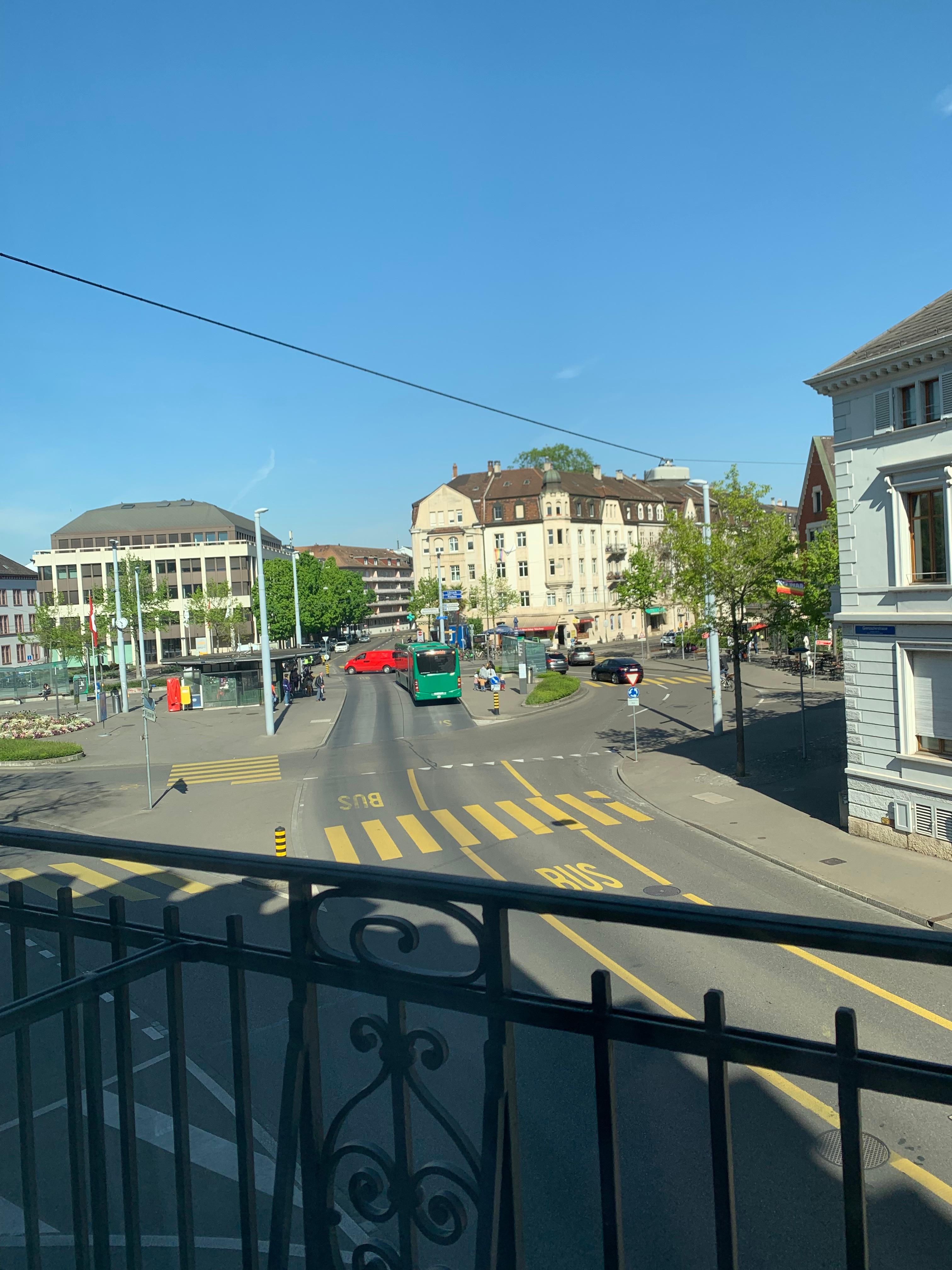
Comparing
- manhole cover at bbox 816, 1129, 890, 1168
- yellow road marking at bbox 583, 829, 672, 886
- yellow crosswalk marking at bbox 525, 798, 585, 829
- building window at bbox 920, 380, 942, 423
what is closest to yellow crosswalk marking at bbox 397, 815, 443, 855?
yellow crosswalk marking at bbox 525, 798, 585, 829

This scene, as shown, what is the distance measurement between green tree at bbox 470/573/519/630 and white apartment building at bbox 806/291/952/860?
207ft

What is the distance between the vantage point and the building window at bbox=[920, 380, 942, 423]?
16.9 meters

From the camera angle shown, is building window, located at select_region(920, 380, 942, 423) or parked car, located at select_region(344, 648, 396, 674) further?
parked car, located at select_region(344, 648, 396, 674)

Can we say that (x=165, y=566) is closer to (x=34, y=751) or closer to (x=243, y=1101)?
(x=34, y=751)

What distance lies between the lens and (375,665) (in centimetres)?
6906

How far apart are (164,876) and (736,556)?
23.2 m

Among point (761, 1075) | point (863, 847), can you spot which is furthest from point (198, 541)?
point (761, 1075)

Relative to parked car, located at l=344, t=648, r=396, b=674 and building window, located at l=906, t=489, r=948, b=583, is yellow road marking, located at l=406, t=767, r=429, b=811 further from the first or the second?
parked car, located at l=344, t=648, r=396, b=674

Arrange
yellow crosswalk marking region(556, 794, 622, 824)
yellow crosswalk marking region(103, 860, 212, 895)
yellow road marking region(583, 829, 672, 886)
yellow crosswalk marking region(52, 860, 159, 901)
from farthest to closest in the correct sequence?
yellow crosswalk marking region(556, 794, 622, 824), yellow road marking region(583, 829, 672, 886), yellow crosswalk marking region(52, 860, 159, 901), yellow crosswalk marking region(103, 860, 212, 895)

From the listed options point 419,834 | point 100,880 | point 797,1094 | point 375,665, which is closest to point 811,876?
point 419,834

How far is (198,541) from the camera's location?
352 ft

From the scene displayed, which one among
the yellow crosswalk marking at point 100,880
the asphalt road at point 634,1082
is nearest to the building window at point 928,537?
the asphalt road at point 634,1082

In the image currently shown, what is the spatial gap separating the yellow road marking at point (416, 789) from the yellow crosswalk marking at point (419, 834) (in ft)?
3.66

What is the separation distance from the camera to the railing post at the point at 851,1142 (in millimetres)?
1889
